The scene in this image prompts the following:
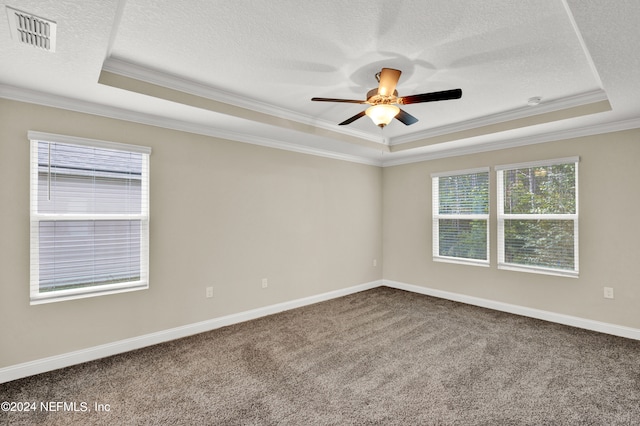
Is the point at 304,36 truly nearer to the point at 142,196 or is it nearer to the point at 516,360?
the point at 142,196

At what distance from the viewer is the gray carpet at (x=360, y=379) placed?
2146 millimetres

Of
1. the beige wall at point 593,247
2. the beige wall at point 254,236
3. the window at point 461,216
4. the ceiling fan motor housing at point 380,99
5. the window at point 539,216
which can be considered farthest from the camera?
the window at point 461,216

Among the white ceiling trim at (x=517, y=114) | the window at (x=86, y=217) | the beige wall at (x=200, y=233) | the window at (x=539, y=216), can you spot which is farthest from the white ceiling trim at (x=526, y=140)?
the window at (x=86, y=217)

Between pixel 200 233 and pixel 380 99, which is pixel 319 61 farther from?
pixel 200 233

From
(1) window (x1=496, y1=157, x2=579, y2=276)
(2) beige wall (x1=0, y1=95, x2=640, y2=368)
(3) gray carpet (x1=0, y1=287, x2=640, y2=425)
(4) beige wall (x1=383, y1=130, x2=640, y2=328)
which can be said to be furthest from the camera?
(1) window (x1=496, y1=157, x2=579, y2=276)

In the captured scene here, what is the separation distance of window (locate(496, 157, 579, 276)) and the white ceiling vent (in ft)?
16.3

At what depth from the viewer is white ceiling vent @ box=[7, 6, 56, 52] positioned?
5.52ft

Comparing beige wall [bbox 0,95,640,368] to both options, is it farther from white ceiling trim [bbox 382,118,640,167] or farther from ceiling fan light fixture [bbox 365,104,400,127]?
ceiling fan light fixture [bbox 365,104,400,127]

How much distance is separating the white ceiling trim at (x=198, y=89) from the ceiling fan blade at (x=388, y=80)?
5.01 ft

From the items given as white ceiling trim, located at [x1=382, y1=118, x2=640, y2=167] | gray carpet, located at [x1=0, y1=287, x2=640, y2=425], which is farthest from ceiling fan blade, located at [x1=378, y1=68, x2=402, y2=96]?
white ceiling trim, located at [x1=382, y1=118, x2=640, y2=167]

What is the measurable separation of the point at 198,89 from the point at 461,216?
4136 mm

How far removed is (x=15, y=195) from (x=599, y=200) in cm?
604

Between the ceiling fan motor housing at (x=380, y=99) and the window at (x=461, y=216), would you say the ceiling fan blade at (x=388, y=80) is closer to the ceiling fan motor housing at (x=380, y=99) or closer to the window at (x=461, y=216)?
the ceiling fan motor housing at (x=380, y=99)

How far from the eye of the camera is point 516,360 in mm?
2930
